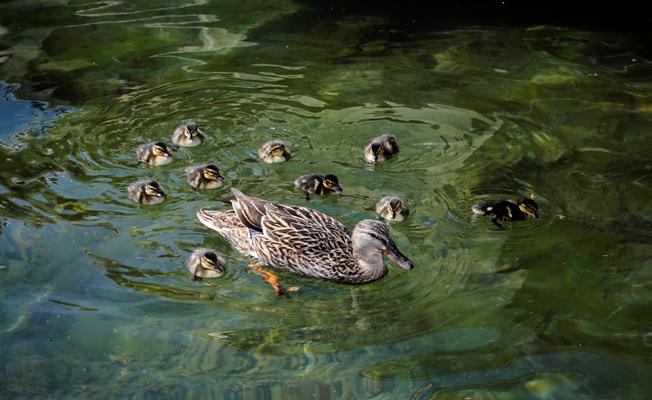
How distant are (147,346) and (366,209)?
195 cm

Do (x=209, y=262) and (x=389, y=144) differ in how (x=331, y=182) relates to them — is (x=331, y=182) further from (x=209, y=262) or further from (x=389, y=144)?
(x=209, y=262)

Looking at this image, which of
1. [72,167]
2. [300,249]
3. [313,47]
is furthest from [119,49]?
[300,249]

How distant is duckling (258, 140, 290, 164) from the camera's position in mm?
6567

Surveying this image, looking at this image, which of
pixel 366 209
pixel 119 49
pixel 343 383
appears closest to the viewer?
pixel 343 383

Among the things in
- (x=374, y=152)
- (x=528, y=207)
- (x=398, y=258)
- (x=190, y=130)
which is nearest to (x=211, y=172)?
(x=190, y=130)

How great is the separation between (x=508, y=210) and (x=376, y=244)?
99 centimetres

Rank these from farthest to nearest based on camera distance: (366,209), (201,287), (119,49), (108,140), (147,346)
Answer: (119,49) < (108,140) < (366,209) < (201,287) < (147,346)

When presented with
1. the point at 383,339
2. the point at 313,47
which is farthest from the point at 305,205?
the point at 313,47

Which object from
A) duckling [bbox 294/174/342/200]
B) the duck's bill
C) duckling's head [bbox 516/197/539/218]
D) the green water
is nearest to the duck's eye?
the green water

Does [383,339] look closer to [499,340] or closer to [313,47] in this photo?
[499,340]

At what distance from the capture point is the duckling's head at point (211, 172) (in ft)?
20.5

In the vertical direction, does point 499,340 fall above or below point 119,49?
below

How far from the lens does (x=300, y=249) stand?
223 inches

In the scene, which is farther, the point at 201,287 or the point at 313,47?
the point at 313,47
